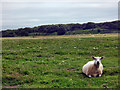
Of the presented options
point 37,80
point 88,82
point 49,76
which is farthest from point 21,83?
point 88,82

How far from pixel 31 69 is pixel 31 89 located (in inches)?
222

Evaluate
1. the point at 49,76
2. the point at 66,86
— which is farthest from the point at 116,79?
the point at 49,76

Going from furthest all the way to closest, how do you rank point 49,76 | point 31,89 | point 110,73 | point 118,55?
point 118,55 < point 110,73 < point 49,76 < point 31,89

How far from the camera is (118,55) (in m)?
27.4

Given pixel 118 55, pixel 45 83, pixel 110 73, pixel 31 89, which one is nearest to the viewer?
pixel 31 89

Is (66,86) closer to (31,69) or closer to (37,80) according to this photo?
(37,80)

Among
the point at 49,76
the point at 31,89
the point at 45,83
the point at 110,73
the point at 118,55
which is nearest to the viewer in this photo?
the point at 31,89

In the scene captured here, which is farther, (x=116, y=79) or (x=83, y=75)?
(x=83, y=75)

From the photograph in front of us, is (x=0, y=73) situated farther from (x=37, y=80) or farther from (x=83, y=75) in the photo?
(x=83, y=75)

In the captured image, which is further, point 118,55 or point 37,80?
point 118,55

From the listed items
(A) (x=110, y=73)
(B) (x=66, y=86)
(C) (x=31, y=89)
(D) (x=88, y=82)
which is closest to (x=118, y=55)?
(A) (x=110, y=73)

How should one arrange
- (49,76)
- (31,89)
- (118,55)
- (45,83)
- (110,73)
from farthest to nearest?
(118,55)
(110,73)
(49,76)
(45,83)
(31,89)

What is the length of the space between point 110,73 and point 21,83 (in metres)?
9.00

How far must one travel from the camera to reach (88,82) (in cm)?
1504
